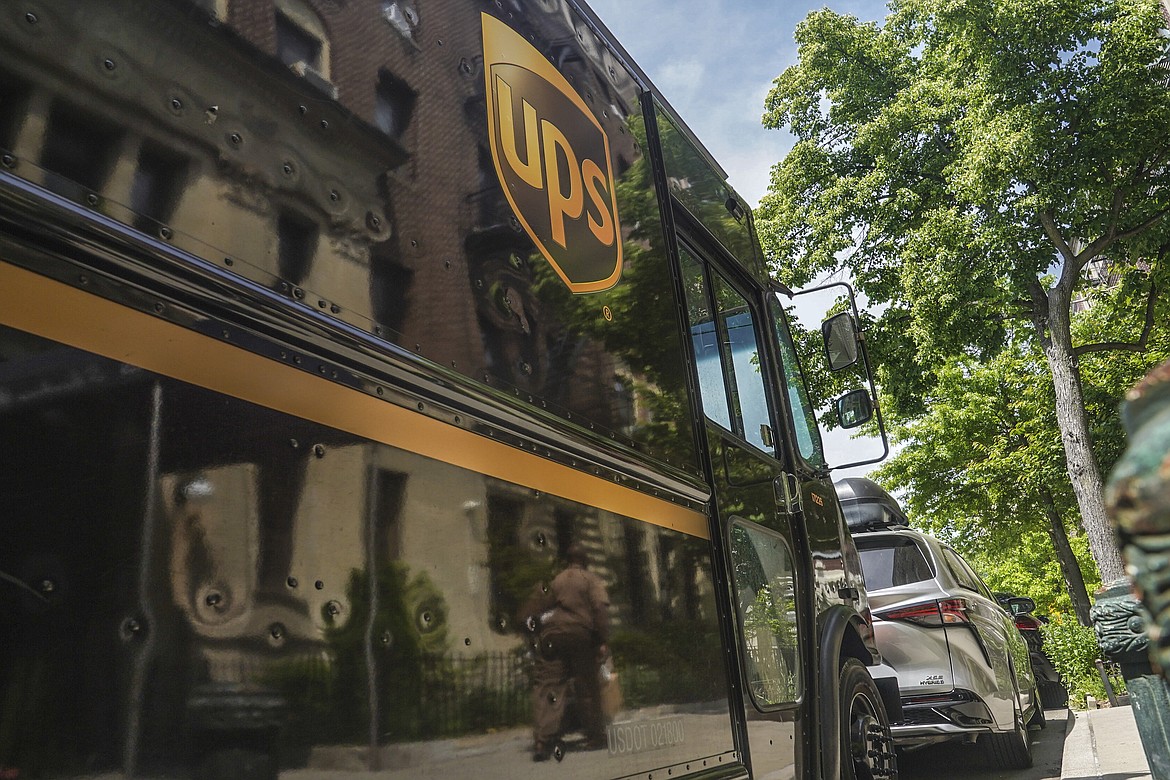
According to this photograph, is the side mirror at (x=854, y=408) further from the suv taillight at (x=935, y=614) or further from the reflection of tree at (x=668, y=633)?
the suv taillight at (x=935, y=614)

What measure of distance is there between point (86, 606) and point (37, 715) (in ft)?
0.48

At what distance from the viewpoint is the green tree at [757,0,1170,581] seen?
43.5 ft

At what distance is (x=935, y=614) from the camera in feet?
21.9

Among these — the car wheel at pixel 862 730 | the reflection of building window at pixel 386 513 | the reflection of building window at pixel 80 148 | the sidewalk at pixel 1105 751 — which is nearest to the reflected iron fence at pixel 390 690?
the reflection of building window at pixel 386 513

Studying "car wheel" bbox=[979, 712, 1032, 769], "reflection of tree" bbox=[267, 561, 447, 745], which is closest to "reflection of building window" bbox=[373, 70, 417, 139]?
"reflection of tree" bbox=[267, 561, 447, 745]

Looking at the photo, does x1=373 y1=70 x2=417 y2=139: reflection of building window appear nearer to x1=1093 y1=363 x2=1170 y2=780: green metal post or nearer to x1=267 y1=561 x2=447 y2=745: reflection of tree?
x1=267 y1=561 x2=447 y2=745: reflection of tree

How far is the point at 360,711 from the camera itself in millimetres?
1677

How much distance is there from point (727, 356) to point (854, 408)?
107 centimetres

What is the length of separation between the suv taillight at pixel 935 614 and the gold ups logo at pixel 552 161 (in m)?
4.63

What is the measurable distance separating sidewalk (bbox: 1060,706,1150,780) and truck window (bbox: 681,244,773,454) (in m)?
3.13

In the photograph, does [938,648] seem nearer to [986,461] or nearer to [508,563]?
[508,563]

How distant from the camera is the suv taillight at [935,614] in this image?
665cm

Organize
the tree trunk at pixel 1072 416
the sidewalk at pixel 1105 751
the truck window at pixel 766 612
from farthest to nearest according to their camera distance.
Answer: the tree trunk at pixel 1072 416, the sidewalk at pixel 1105 751, the truck window at pixel 766 612

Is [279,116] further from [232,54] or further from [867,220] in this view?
[867,220]
